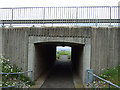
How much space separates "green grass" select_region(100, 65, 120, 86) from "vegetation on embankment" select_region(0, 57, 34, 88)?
3923 mm

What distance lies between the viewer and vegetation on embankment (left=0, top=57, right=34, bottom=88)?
7144mm

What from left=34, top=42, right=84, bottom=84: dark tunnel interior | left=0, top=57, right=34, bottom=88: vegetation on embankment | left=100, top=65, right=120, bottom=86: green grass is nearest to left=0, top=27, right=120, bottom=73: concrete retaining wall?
left=100, top=65, right=120, bottom=86: green grass

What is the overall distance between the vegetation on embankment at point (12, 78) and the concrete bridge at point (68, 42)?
31cm

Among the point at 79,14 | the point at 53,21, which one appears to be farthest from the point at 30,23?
the point at 79,14

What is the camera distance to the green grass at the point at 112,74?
7066mm

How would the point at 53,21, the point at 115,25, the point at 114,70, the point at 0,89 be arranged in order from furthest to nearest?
the point at 53,21 → the point at 115,25 → the point at 114,70 → the point at 0,89

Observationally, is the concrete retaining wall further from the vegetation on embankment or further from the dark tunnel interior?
the dark tunnel interior

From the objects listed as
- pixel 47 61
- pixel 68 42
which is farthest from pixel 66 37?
pixel 47 61

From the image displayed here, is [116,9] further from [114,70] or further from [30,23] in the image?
[30,23]

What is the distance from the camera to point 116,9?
8406mm

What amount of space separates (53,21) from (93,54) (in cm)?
302

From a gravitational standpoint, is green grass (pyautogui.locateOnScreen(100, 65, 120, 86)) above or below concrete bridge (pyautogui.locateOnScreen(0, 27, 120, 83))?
below

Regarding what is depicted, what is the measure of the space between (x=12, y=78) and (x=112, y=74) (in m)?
5.16

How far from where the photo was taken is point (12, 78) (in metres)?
7.66
